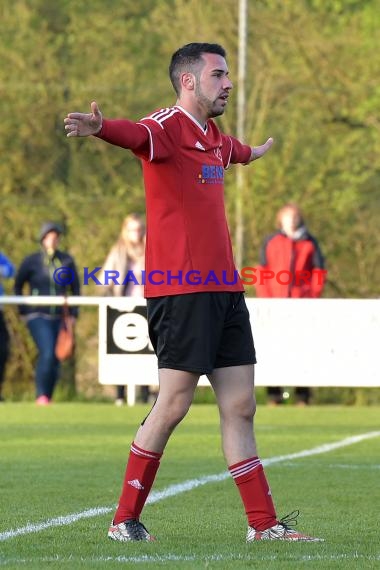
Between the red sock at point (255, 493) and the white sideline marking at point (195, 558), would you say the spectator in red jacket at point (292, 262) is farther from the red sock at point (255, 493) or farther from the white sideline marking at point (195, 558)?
the white sideline marking at point (195, 558)

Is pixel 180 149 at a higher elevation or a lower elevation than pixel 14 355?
higher

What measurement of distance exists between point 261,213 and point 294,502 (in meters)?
16.4

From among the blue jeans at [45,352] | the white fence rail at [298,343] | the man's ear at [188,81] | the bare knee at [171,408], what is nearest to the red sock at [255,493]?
the bare knee at [171,408]

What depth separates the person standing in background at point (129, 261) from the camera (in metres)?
17.7

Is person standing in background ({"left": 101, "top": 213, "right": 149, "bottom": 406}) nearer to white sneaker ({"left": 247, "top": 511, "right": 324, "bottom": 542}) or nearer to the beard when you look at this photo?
the beard

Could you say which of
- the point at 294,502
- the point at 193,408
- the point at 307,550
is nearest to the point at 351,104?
the point at 193,408

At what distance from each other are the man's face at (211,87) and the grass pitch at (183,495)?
179cm

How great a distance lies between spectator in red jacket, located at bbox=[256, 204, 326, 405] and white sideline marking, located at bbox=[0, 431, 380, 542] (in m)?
4.22

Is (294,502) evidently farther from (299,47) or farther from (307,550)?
(299,47)

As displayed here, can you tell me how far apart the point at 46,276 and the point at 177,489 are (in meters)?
9.53

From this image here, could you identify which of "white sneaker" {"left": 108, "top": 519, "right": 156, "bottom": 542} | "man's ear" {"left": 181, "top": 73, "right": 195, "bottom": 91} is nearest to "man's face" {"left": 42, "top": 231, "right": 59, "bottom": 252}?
"man's ear" {"left": 181, "top": 73, "right": 195, "bottom": 91}

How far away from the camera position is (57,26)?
35.1m

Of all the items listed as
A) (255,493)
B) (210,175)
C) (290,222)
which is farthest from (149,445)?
(290,222)

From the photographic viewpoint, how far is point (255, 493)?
22.4ft
